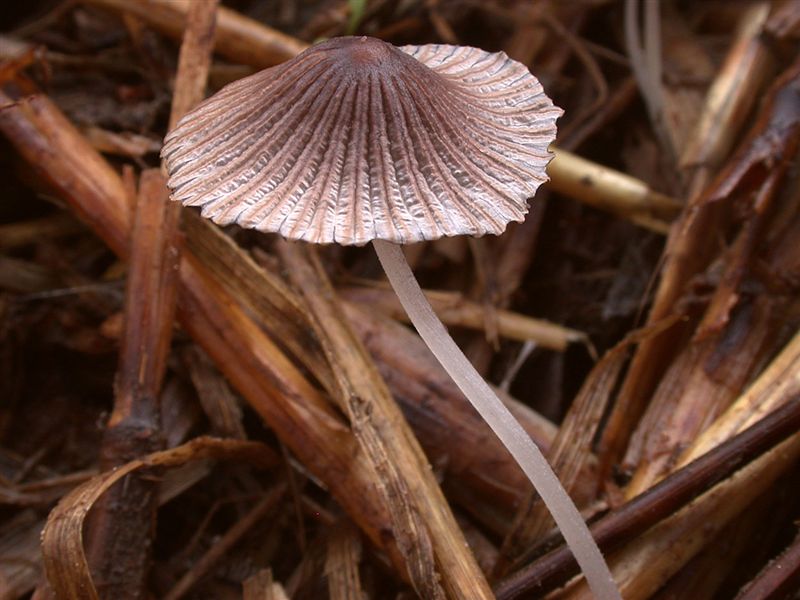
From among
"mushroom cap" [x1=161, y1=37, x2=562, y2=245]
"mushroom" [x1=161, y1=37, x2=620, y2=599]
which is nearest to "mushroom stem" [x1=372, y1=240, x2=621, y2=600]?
"mushroom" [x1=161, y1=37, x2=620, y2=599]

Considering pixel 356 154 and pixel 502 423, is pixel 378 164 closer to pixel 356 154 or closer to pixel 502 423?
pixel 356 154

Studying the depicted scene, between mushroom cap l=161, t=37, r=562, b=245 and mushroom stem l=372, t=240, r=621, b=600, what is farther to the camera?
mushroom stem l=372, t=240, r=621, b=600

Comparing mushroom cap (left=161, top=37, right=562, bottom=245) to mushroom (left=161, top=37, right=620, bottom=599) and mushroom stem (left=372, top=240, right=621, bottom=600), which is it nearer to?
mushroom (left=161, top=37, right=620, bottom=599)

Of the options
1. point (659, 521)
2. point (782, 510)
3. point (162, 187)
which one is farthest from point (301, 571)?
point (782, 510)

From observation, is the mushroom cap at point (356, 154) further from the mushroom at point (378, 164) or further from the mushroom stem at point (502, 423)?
the mushroom stem at point (502, 423)

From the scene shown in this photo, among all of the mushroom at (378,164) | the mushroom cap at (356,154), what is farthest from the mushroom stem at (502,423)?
the mushroom cap at (356,154)

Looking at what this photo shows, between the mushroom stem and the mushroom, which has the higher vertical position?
the mushroom

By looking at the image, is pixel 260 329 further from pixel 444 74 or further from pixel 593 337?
pixel 593 337
